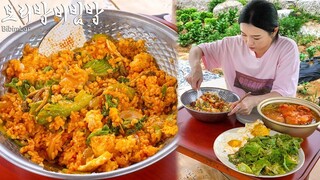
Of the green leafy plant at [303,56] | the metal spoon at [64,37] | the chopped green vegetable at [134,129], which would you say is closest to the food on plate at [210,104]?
the chopped green vegetable at [134,129]

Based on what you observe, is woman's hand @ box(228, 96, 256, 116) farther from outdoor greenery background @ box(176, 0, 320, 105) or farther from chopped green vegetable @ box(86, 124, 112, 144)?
outdoor greenery background @ box(176, 0, 320, 105)

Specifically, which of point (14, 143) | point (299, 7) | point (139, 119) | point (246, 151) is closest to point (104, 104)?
point (139, 119)

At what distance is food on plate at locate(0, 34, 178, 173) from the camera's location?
798mm

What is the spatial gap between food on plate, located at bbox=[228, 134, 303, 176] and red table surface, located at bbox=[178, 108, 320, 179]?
25 millimetres

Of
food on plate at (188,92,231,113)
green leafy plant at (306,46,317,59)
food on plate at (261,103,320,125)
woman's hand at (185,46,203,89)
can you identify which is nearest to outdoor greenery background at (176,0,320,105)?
green leafy plant at (306,46,317,59)

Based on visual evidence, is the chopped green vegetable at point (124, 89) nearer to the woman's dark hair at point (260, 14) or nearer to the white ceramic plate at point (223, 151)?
the white ceramic plate at point (223, 151)

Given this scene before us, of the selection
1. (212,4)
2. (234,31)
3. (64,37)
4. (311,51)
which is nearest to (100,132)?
(64,37)

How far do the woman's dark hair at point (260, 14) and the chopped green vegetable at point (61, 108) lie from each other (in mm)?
615

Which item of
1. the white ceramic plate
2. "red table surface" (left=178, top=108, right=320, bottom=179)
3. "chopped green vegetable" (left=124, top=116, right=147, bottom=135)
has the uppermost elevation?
"chopped green vegetable" (left=124, top=116, right=147, bottom=135)

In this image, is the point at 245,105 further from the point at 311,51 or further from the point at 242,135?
the point at 311,51

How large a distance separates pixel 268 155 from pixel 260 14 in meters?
0.49

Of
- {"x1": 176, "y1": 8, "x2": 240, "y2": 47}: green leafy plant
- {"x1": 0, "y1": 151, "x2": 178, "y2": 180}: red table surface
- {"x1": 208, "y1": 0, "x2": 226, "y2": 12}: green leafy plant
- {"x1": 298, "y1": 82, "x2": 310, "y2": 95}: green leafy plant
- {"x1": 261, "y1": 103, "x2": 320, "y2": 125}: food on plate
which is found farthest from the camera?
{"x1": 208, "y1": 0, "x2": 226, "y2": 12}: green leafy plant

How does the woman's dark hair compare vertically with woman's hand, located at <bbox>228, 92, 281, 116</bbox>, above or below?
above

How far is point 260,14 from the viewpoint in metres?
1.17
